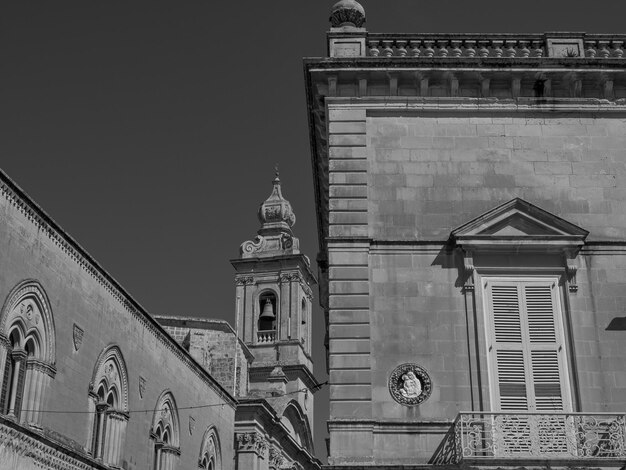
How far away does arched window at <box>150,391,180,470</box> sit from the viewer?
27.0 metres

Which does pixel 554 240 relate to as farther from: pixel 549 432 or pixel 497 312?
pixel 549 432

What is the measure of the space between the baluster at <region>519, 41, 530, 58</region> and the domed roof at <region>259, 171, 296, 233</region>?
4294 cm

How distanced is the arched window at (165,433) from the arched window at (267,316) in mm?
29176

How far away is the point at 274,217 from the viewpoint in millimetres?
62438

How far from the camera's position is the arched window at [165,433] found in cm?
2695

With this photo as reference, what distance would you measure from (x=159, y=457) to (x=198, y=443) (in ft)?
11.4

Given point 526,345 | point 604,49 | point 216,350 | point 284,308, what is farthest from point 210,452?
point 284,308

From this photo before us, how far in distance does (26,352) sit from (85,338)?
8.44 ft

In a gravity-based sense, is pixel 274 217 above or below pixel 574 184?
above

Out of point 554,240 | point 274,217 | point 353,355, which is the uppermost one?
point 274,217

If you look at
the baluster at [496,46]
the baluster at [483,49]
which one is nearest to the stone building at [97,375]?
the baluster at [483,49]

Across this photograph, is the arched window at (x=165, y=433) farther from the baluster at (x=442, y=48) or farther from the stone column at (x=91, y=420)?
the baluster at (x=442, y=48)

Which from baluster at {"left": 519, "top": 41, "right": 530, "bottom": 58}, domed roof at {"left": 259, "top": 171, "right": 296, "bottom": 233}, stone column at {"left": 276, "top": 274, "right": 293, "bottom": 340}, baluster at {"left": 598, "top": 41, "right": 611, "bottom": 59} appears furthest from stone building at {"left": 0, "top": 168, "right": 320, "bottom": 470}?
domed roof at {"left": 259, "top": 171, "right": 296, "bottom": 233}

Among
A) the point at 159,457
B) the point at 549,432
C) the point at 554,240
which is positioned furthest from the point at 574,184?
the point at 159,457
